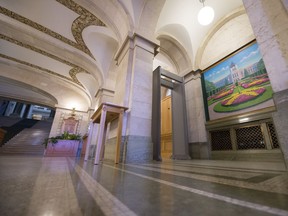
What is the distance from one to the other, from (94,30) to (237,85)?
5.10 m

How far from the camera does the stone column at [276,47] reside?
3.38 feet

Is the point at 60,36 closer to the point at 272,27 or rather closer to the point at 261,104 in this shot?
the point at 272,27

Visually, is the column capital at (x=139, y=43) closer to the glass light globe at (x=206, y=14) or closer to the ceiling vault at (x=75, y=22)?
the glass light globe at (x=206, y=14)

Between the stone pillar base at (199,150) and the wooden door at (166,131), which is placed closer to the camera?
the stone pillar base at (199,150)

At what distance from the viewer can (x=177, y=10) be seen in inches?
171

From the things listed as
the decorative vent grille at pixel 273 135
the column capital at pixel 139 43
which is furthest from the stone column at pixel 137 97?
the decorative vent grille at pixel 273 135

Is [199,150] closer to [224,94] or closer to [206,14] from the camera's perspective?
[224,94]

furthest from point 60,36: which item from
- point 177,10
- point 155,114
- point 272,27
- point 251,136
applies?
point 251,136

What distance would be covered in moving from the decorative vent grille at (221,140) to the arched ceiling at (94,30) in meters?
2.64

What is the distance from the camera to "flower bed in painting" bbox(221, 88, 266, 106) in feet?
10.9

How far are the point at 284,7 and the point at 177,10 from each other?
383 cm

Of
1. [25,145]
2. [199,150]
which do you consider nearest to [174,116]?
[199,150]

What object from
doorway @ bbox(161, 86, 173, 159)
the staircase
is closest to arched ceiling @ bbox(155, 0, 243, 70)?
doorway @ bbox(161, 86, 173, 159)

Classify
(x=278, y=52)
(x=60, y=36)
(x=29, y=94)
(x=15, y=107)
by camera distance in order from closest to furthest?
(x=278, y=52) → (x=60, y=36) → (x=29, y=94) → (x=15, y=107)
